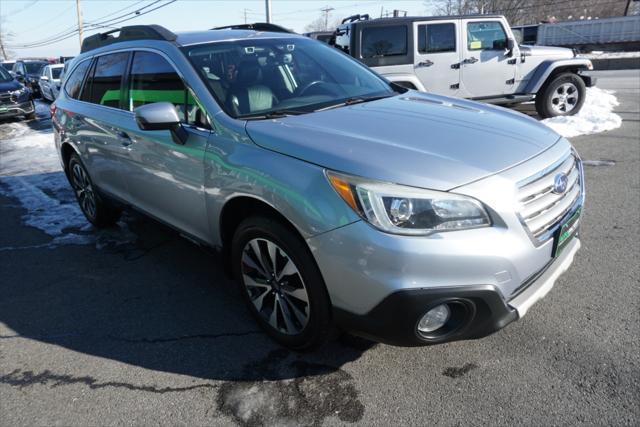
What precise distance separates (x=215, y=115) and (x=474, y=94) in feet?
23.1

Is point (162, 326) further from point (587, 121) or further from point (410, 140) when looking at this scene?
point (587, 121)

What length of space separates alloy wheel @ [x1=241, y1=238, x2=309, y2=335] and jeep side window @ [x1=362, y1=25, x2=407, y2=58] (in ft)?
21.7

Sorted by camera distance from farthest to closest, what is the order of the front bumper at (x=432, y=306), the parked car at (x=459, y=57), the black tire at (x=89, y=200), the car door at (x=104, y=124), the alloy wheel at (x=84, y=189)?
the parked car at (x=459, y=57) → the alloy wheel at (x=84, y=189) → the black tire at (x=89, y=200) → the car door at (x=104, y=124) → the front bumper at (x=432, y=306)

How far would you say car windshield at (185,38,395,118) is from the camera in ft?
10.0

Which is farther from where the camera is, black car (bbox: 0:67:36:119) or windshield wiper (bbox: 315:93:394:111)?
black car (bbox: 0:67:36:119)

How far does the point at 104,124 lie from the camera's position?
13.3 feet

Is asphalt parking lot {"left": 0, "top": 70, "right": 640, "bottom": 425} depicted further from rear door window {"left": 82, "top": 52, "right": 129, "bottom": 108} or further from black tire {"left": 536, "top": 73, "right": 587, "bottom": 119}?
black tire {"left": 536, "top": 73, "right": 587, "bottom": 119}

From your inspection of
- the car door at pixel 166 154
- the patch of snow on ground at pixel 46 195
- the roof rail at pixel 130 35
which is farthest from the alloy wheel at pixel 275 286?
the patch of snow on ground at pixel 46 195

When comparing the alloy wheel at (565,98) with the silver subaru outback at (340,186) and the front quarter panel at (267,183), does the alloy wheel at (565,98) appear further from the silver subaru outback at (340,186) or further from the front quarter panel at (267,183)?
the front quarter panel at (267,183)

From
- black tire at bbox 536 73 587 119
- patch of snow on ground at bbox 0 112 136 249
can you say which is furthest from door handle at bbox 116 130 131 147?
black tire at bbox 536 73 587 119

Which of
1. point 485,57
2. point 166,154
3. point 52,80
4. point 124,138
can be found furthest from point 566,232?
point 52,80

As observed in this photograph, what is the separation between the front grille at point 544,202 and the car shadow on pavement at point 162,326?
1188mm

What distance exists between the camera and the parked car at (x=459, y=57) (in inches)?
335

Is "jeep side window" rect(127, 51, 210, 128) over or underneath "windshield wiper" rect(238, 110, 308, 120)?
over
